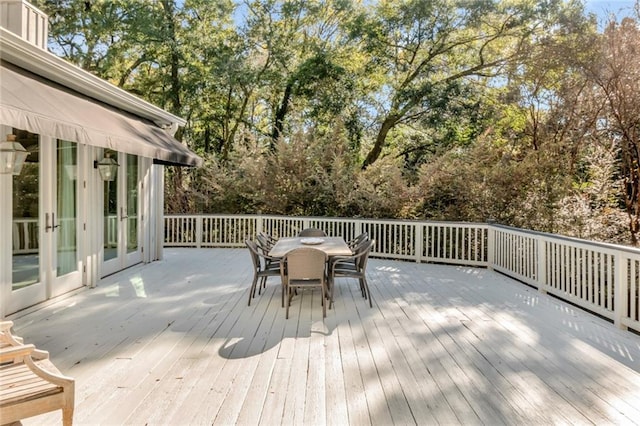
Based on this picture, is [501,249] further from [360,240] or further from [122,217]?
[122,217]

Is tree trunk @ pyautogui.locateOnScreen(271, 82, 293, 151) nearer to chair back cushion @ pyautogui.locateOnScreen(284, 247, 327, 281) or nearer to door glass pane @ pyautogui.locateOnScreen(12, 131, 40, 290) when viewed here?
door glass pane @ pyautogui.locateOnScreen(12, 131, 40, 290)

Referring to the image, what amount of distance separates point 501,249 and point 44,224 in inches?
269

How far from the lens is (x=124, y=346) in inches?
134

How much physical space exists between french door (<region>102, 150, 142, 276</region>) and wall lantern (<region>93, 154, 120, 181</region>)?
149 millimetres

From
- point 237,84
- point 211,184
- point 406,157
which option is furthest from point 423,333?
point 237,84

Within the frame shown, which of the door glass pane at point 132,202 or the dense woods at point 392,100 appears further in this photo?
the dense woods at point 392,100

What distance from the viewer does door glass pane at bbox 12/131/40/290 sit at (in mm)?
4152

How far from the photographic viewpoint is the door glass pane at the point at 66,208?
4.86 metres

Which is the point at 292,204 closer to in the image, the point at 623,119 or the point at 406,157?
the point at 406,157

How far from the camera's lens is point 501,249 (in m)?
6.70

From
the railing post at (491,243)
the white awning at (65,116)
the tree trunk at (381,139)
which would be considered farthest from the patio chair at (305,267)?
the tree trunk at (381,139)

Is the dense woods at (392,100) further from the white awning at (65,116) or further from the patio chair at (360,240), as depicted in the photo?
the white awning at (65,116)

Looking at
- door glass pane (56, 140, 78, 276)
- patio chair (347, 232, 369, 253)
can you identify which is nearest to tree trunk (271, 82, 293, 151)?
patio chair (347, 232, 369, 253)

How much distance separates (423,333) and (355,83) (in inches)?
387
